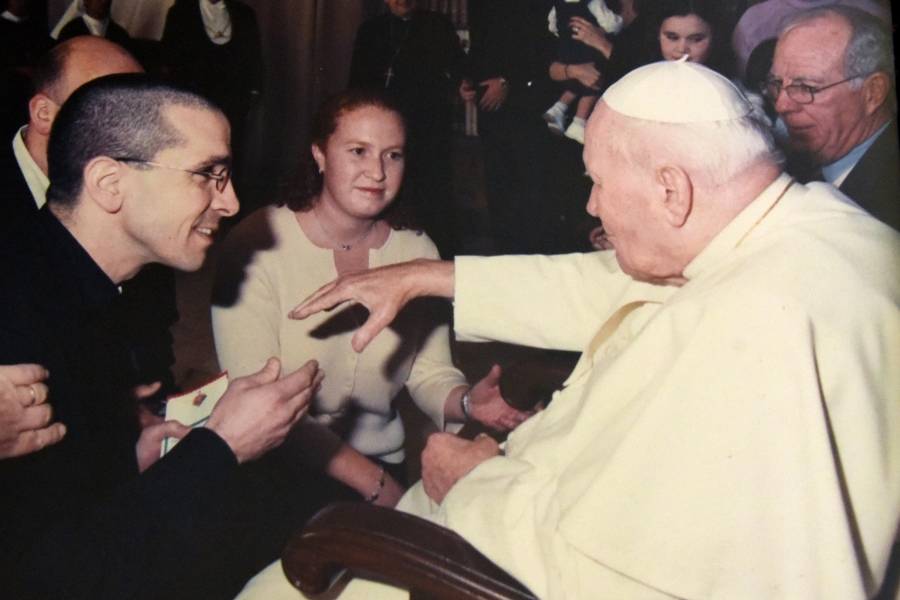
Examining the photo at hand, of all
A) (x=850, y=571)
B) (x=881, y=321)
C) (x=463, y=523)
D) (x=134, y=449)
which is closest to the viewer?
(x=850, y=571)

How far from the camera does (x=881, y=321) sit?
1098 mm

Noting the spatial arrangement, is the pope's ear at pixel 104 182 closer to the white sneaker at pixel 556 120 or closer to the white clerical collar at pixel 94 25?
the white clerical collar at pixel 94 25

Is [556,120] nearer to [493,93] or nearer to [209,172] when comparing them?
[493,93]

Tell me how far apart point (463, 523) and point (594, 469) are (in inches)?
10.5

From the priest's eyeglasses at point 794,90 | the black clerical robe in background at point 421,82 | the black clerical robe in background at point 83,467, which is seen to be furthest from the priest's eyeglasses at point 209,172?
the priest's eyeglasses at point 794,90

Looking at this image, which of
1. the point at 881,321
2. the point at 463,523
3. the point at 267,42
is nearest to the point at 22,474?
the point at 463,523

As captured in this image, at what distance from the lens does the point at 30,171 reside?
4.44ft

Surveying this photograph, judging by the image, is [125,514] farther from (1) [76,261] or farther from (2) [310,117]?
(2) [310,117]

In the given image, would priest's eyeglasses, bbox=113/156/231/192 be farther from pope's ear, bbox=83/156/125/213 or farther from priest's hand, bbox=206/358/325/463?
priest's hand, bbox=206/358/325/463

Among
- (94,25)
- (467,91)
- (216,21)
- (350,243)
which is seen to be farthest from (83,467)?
(467,91)

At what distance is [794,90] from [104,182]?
1521mm

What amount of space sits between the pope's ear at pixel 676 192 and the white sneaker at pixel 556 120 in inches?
29.9

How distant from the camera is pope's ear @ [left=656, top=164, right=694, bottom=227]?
3.75 feet

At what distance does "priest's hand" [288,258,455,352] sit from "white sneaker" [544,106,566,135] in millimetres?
600
